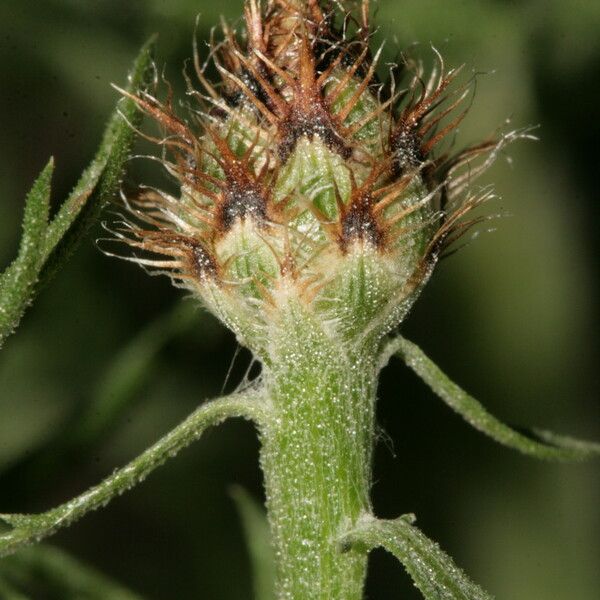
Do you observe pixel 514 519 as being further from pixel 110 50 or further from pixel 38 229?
pixel 38 229

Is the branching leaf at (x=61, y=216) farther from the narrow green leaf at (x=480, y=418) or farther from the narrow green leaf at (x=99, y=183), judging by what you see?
the narrow green leaf at (x=480, y=418)

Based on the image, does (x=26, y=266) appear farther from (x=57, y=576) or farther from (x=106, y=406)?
(x=57, y=576)

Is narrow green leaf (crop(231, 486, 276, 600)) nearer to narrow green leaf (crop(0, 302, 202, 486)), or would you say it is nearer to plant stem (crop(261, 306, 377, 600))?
narrow green leaf (crop(0, 302, 202, 486))

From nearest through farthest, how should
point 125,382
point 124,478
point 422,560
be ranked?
point 422,560 < point 124,478 < point 125,382

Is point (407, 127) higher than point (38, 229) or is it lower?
higher

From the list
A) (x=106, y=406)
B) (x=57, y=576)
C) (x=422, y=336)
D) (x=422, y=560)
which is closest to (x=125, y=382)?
(x=106, y=406)

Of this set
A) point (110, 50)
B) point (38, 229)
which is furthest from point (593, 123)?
point (38, 229)
